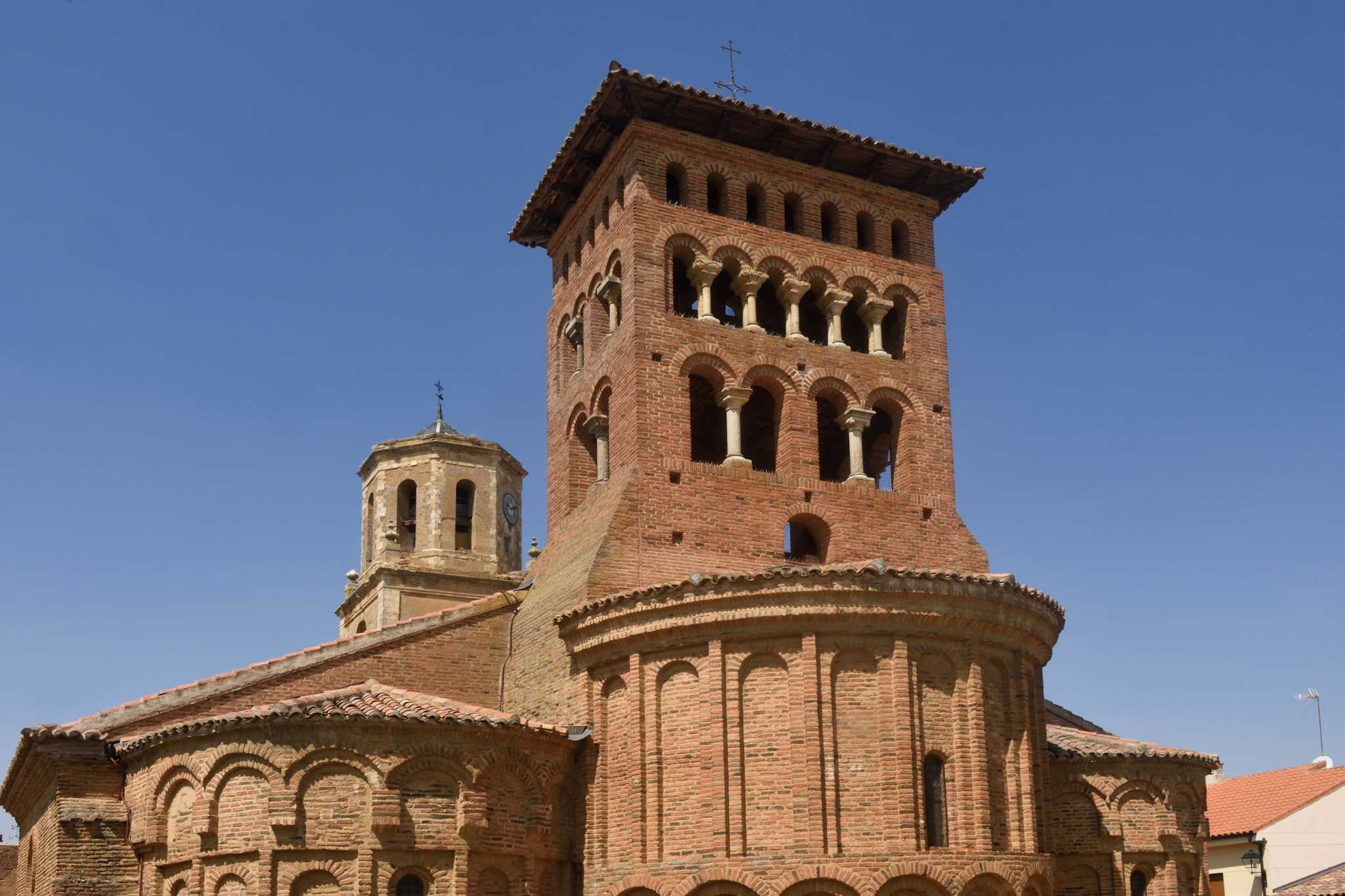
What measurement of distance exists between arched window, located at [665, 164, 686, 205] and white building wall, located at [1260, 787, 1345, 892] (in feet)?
79.6

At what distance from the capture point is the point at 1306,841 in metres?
37.6

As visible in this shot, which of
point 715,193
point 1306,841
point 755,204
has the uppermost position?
point 715,193

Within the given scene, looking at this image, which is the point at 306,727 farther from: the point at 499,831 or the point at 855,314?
the point at 855,314

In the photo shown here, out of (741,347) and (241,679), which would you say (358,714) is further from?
(741,347)

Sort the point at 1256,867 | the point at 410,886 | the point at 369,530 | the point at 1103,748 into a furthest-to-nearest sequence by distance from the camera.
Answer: the point at 369,530, the point at 1256,867, the point at 1103,748, the point at 410,886

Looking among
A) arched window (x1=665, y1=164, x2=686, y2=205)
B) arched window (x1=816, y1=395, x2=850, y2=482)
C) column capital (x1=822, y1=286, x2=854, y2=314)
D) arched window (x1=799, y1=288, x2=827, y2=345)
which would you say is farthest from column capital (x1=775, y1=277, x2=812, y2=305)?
arched window (x1=665, y1=164, x2=686, y2=205)

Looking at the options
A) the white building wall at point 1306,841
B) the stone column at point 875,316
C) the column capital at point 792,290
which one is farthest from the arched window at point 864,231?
the white building wall at point 1306,841

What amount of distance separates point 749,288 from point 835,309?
1735mm

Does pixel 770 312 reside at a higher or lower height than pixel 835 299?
higher

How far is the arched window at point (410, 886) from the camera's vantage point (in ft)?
A: 60.6

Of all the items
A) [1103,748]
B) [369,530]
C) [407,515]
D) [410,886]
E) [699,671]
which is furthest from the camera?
[369,530]

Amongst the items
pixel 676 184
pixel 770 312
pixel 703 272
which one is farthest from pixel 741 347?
pixel 676 184

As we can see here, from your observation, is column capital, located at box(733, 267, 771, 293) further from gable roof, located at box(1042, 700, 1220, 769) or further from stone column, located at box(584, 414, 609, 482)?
gable roof, located at box(1042, 700, 1220, 769)

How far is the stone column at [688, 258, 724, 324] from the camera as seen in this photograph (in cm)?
2477
